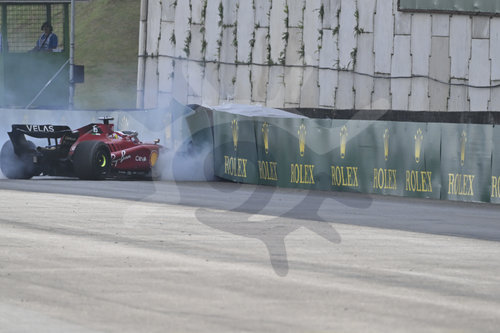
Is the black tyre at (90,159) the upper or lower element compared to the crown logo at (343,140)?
lower

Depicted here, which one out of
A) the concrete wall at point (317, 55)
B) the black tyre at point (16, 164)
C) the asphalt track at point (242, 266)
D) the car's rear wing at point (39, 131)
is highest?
the concrete wall at point (317, 55)

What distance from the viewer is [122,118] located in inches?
1137

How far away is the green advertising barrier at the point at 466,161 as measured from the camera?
65.1 feet

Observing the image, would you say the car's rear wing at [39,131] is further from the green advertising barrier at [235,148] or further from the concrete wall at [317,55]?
the concrete wall at [317,55]

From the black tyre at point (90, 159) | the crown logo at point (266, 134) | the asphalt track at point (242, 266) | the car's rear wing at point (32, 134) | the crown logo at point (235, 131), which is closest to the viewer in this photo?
the asphalt track at point (242, 266)

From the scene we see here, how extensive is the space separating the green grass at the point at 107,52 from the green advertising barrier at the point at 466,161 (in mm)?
A: 63334

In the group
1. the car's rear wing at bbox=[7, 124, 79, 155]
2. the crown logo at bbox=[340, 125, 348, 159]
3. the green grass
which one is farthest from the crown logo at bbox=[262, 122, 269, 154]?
the green grass

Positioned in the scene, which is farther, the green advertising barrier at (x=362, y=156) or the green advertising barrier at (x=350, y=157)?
the green advertising barrier at (x=350, y=157)

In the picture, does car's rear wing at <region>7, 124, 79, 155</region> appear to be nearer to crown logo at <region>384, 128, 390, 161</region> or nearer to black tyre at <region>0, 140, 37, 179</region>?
black tyre at <region>0, 140, 37, 179</region>

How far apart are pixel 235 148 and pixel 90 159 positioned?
11.9 ft

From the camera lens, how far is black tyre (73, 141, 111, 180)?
75.2ft

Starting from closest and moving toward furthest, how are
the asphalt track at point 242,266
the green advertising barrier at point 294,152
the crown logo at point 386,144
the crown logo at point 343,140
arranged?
the asphalt track at point 242,266 → the crown logo at point 386,144 → the crown logo at point 343,140 → the green advertising barrier at point 294,152

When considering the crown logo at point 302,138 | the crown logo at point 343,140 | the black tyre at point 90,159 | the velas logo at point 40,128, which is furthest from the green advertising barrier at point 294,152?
the velas logo at point 40,128

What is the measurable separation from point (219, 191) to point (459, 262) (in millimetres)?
10515
